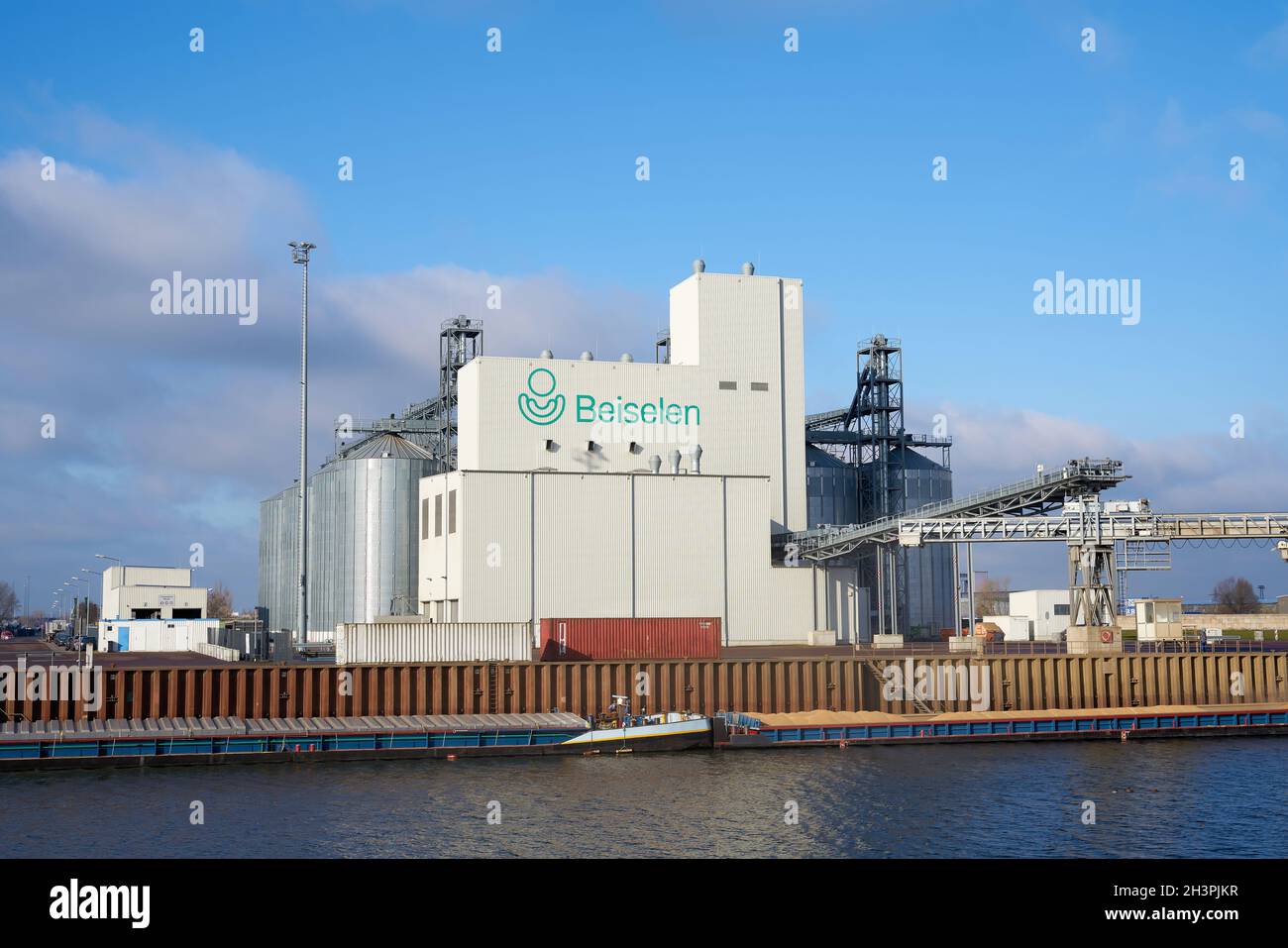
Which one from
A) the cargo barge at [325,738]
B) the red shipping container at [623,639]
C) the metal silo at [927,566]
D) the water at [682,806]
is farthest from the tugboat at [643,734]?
the metal silo at [927,566]

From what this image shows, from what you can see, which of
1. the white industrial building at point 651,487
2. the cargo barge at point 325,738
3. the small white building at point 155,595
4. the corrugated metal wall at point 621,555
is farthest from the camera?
the small white building at point 155,595

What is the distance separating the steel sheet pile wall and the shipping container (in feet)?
7.56

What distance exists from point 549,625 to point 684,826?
94.2 ft

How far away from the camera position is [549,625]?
220 feet

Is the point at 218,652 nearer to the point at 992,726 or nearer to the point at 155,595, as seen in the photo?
the point at 155,595

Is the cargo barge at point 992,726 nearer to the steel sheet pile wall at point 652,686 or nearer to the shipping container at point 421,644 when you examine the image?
the steel sheet pile wall at point 652,686

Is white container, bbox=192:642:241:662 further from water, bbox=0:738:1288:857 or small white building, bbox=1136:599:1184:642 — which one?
small white building, bbox=1136:599:1184:642

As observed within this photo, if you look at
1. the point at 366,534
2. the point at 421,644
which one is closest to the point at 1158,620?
the point at 421,644

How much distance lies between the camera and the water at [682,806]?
3638 centimetres

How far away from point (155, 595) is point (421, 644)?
259ft

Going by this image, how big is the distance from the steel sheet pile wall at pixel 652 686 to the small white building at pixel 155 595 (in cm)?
7450

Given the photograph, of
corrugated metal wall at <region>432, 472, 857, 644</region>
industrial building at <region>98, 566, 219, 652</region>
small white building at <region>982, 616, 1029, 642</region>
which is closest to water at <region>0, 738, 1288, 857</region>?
corrugated metal wall at <region>432, 472, 857, 644</region>
